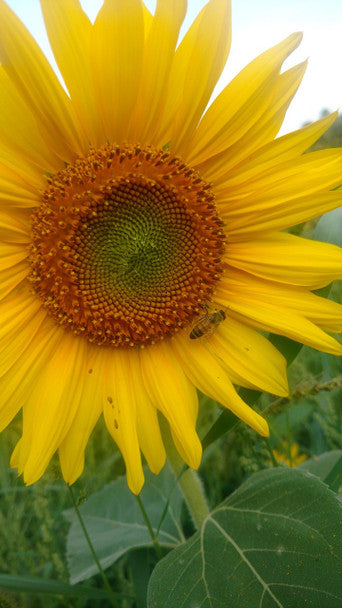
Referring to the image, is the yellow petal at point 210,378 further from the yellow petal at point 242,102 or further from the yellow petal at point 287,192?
the yellow petal at point 242,102

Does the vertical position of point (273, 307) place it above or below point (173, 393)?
above

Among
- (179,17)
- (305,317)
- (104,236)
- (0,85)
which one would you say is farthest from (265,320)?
(0,85)

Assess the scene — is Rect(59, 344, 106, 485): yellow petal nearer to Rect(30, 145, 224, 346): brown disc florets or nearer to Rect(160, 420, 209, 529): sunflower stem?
Rect(30, 145, 224, 346): brown disc florets

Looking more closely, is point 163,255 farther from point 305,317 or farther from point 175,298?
point 305,317

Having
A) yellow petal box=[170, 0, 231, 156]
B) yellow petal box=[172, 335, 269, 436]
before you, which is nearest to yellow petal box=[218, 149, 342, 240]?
yellow petal box=[170, 0, 231, 156]

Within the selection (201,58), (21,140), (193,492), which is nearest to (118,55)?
(201,58)

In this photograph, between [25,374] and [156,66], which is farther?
[25,374]

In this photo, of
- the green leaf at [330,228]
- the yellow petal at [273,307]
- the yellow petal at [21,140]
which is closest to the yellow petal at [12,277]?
the yellow petal at [21,140]

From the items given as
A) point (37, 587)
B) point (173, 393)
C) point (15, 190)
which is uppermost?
point (15, 190)

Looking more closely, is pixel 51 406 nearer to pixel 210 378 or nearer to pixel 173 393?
pixel 173 393
